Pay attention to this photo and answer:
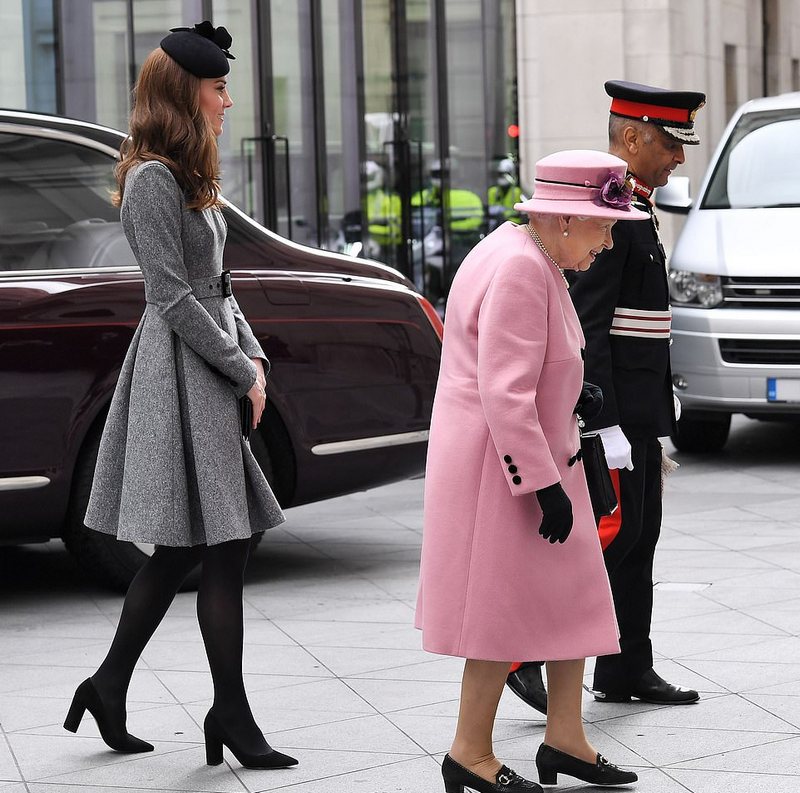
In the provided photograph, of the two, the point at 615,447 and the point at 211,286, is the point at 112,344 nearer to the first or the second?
the point at 211,286

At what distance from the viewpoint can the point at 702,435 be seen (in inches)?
388

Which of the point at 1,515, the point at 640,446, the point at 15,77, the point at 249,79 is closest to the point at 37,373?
the point at 1,515

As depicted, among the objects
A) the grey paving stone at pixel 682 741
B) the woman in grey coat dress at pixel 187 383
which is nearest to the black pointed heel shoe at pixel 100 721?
the woman in grey coat dress at pixel 187 383

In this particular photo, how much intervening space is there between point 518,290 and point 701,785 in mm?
1345

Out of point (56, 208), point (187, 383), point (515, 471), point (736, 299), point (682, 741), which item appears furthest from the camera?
point (736, 299)

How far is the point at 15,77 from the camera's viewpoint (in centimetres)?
1304

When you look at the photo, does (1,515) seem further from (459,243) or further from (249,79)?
(459,243)

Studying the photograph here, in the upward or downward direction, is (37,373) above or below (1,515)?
above

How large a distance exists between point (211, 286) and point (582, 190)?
999 mm

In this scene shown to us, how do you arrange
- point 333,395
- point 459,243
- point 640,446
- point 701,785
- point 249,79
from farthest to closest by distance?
point 459,243 < point 249,79 < point 333,395 < point 640,446 < point 701,785

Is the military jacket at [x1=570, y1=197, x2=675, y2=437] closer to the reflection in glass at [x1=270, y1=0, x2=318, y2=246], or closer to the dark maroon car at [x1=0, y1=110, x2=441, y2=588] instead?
the dark maroon car at [x1=0, y1=110, x2=441, y2=588]

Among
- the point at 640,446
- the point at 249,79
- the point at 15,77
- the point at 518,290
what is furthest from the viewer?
the point at 249,79

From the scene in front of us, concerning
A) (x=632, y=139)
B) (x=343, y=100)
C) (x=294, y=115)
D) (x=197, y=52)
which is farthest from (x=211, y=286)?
(x=343, y=100)

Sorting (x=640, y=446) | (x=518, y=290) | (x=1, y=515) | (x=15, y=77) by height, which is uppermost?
(x=15, y=77)
